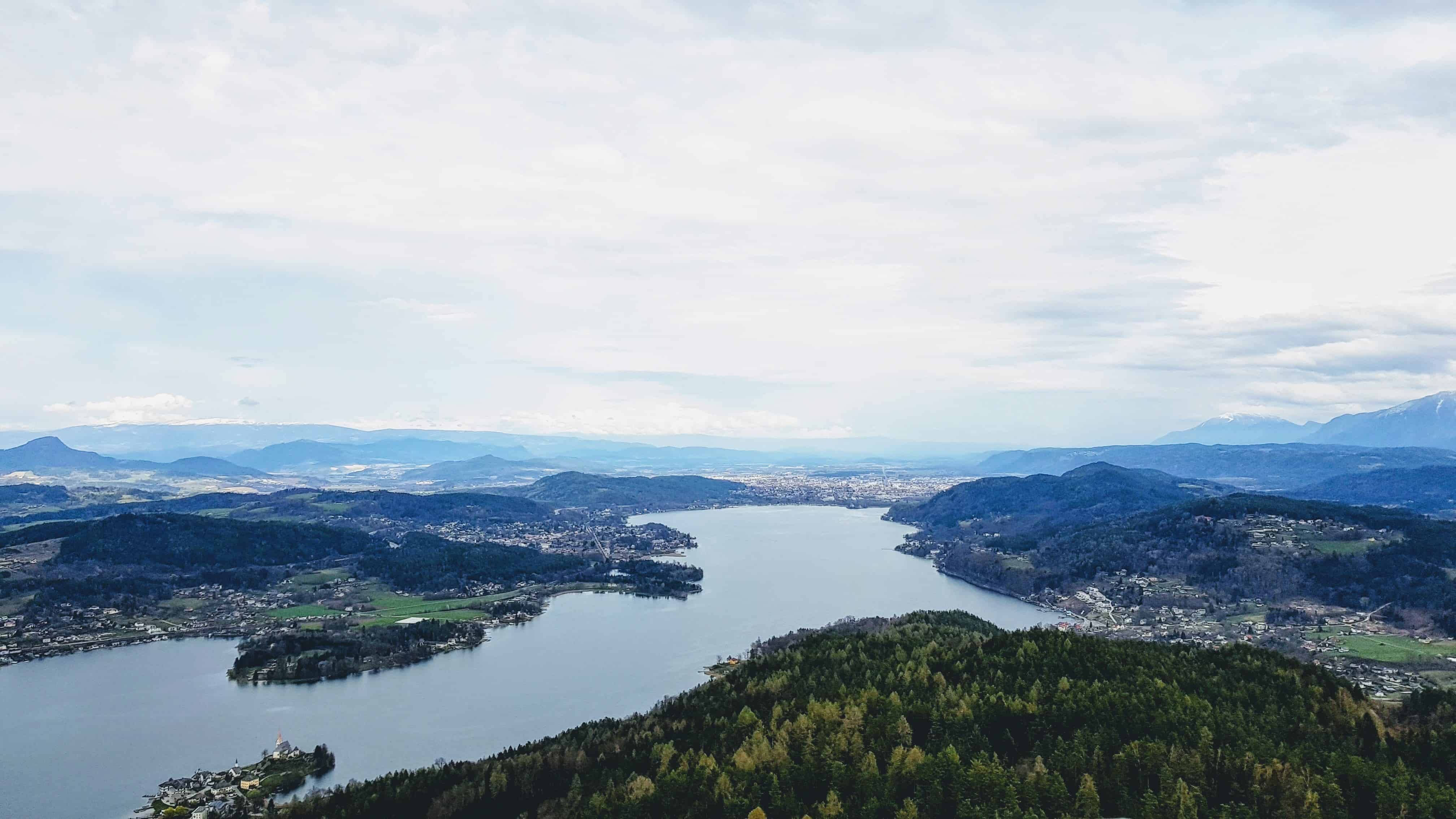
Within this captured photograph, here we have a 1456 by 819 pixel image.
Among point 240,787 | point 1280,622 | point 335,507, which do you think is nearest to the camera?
point 240,787

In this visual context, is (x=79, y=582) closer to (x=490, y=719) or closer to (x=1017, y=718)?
(x=490, y=719)

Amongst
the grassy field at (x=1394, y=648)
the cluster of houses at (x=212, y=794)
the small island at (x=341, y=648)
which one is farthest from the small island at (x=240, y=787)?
the grassy field at (x=1394, y=648)

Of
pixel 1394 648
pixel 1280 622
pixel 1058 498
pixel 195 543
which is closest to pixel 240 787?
pixel 1394 648

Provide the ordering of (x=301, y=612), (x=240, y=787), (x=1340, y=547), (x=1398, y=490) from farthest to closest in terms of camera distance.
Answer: (x=1398, y=490) → (x=1340, y=547) → (x=301, y=612) → (x=240, y=787)

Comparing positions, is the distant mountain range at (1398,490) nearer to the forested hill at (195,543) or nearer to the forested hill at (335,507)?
the forested hill at (335,507)

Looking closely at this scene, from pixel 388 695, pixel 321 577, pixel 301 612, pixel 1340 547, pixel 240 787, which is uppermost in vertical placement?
pixel 1340 547

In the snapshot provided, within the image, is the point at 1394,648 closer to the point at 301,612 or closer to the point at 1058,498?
the point at 301,612

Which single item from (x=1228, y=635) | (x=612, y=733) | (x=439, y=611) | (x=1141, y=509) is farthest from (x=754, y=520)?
(x=612, y=733)
